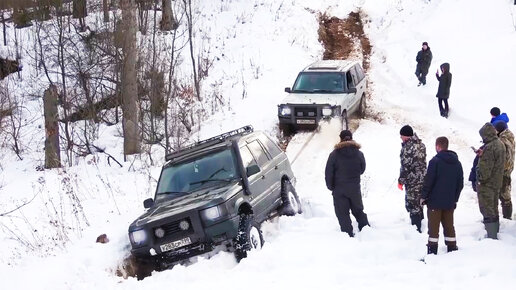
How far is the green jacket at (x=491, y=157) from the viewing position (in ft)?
25.1

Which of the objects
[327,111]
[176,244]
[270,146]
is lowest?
[176,244]

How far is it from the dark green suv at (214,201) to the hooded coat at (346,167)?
1.15m

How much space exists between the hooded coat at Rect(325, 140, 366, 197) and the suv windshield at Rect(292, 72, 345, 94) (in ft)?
24.3

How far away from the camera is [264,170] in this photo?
957 cm

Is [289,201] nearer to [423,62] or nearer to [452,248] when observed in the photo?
[452,248]

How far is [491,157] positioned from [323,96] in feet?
25.2

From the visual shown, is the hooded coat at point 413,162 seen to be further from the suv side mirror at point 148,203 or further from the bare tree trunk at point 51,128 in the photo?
the bare tree trunk at point 51,128

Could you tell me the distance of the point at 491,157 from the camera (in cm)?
766

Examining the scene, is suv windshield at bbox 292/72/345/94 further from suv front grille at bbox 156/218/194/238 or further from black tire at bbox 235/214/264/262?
suv front grille at bbox 156/218/194/238

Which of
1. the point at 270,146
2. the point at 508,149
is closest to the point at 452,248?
the point at 508,149

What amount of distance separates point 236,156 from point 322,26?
20.6 metres

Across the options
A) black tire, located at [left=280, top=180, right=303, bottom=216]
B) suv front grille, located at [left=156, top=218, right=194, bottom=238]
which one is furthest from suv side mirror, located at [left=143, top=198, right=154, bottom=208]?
black tire, located at [left=280, top=180, right=303, bottom=216]

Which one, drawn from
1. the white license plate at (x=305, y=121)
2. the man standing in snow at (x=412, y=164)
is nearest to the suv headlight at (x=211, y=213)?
the man standing in snow at (x=412, y=164)

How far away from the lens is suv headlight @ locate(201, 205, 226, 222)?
7680 millimetres
